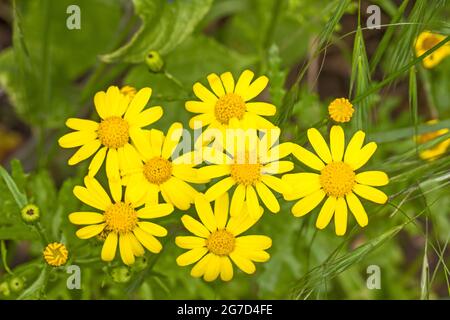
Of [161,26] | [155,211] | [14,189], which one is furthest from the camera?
[161,26]

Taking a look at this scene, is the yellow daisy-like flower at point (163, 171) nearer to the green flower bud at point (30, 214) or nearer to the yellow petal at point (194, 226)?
the yellow petal at point (194, 226)

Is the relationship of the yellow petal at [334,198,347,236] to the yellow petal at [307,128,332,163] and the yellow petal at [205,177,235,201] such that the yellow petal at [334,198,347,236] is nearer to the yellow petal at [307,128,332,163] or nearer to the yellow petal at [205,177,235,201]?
the yellow petal at [307,128,332,163]

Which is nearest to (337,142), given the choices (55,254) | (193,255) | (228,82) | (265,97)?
(228,82)

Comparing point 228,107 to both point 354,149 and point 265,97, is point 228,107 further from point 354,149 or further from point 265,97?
point 265,97

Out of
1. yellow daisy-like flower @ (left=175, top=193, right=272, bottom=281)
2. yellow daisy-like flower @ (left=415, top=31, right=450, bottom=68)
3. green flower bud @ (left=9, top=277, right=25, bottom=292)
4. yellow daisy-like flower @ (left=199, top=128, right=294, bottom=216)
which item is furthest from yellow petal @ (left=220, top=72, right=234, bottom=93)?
yellow daisy-like flower @ (left=415, top=31, right=450, bottom=68)

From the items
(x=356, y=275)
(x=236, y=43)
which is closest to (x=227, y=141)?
(x=356, y=275)
